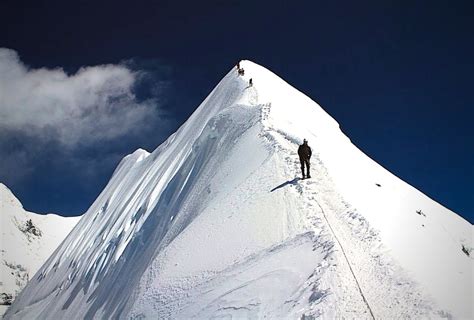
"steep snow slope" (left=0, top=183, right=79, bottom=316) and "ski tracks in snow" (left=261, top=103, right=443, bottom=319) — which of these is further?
"steep snow slope" (left=0, top=183, right=79, bottom=316)

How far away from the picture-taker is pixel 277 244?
9.41 m

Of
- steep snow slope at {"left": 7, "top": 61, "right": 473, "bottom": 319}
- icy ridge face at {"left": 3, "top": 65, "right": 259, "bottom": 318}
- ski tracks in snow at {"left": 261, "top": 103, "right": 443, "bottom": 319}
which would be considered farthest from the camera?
icy ridge face at {"left": 3, "top": 65, "right": 259, "bottom": 318}

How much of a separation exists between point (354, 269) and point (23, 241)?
145922mm

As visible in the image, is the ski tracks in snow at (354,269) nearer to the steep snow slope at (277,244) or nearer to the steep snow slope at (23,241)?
the steep snow slope at (277,244)

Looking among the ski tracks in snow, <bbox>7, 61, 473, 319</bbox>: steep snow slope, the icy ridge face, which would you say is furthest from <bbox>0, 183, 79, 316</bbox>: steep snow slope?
the ski tracks in snow

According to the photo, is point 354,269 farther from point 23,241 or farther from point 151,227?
point 23,241

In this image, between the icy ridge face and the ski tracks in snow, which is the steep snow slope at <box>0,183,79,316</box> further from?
the ski tracks in snow

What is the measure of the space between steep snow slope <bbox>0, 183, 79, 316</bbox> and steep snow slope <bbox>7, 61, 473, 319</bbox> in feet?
385

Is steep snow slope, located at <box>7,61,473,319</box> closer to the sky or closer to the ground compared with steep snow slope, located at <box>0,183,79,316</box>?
closer to the ground

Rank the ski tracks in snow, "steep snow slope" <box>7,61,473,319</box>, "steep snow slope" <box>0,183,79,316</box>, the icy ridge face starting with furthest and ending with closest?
"steep snow slope" <box>0,183,79,316</box>
the icy ridge face
"steep snow slope" <box>7,61,473,319</box>
the ski tracks in snow

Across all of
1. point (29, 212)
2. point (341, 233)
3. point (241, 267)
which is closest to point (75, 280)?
point (241, 267)

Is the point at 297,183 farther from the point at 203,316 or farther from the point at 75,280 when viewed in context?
the point at 75,280

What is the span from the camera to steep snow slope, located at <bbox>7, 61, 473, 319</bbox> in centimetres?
759

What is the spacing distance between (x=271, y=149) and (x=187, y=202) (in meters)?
4.06
